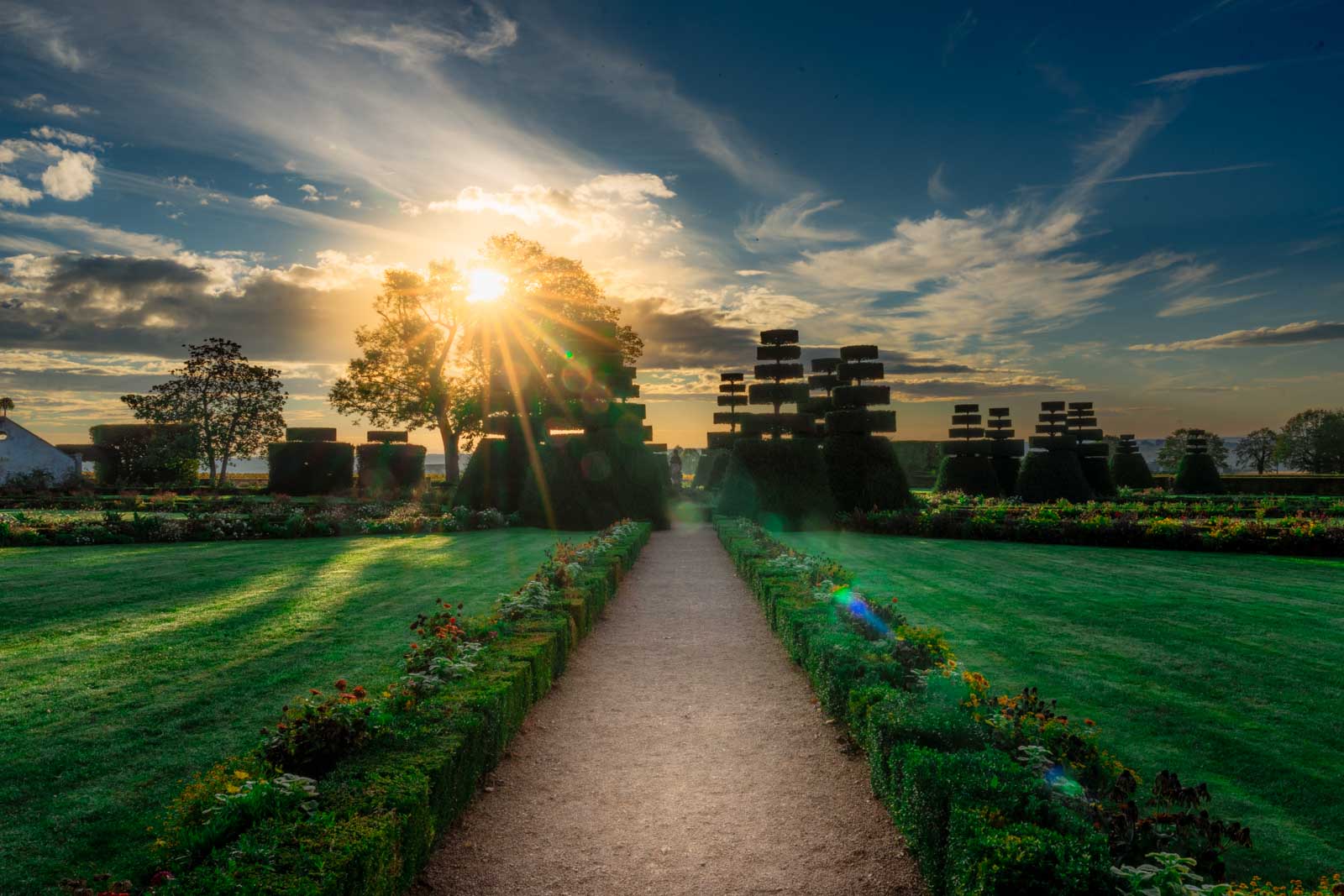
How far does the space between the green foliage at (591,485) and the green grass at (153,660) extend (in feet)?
22.0

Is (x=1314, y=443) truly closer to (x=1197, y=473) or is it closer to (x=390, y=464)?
(x=1197, y=473)

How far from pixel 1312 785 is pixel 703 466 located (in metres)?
47.8

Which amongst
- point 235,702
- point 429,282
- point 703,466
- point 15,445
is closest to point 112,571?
point 235,702

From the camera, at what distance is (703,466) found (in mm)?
53250

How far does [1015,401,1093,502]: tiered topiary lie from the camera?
106 feet

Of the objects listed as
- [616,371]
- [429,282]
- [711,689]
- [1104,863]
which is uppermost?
[429,282]

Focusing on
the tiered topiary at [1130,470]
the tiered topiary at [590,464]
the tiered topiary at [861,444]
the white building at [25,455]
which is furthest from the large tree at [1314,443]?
the white building at [25,455]

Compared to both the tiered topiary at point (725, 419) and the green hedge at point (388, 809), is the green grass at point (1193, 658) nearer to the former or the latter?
the green hedge at point (388, 809)

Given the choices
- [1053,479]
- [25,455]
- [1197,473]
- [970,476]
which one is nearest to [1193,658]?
[1053,479]

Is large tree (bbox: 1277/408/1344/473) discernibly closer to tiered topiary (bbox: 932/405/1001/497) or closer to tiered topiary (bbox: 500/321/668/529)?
tiered topiary (bbox: 932/405/1001/497)

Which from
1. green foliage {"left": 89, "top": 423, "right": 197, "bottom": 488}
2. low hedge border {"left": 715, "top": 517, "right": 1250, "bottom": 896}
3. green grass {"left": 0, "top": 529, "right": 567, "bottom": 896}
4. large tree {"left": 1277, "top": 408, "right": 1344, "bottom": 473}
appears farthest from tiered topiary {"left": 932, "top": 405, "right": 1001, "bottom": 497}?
large tree {"left": 1277, "top": 408, "right": 1344, "bottom": 473}

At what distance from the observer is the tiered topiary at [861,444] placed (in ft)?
86.6

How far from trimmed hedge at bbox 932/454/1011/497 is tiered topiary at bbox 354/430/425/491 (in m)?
27.0

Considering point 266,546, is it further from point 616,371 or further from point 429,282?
point 429,282
